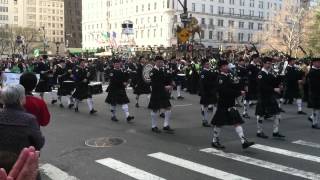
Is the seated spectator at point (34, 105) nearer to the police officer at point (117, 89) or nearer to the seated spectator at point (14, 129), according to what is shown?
the seated spectator at point (14, 129)

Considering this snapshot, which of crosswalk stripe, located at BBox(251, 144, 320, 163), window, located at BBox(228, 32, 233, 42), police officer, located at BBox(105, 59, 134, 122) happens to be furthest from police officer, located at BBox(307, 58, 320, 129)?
window, located at BBox(228, 32, 233, 42)

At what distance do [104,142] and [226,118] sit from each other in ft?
9.59

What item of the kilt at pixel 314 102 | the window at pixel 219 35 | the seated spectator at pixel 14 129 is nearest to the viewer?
the seated spectator at pixel 14 129

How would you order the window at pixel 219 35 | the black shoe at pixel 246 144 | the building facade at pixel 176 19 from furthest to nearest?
the window at pixel 219 35, the building facade at pixel 176 19, the black shoe at pixel 246 144

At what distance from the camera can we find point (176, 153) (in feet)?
31.5

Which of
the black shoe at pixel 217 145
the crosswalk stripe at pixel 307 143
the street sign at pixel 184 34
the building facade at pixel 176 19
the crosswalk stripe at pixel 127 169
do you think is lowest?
the crosswalk stripe at pixel 127 169

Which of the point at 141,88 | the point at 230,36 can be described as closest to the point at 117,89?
the point at 141,88

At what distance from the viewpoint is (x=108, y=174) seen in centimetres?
807

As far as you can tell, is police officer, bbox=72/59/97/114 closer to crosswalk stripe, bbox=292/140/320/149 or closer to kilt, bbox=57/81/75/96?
kilt, bbox=57/81/75/96

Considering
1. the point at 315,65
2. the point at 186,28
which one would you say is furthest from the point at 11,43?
the point at 315,65

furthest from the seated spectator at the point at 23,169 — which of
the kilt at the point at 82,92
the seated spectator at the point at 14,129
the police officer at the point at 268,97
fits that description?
the kilt at the point at 82,92

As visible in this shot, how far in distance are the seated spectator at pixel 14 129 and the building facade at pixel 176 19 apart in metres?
91.3

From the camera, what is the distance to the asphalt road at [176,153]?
8.12 m

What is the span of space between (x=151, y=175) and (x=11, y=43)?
10508cm
